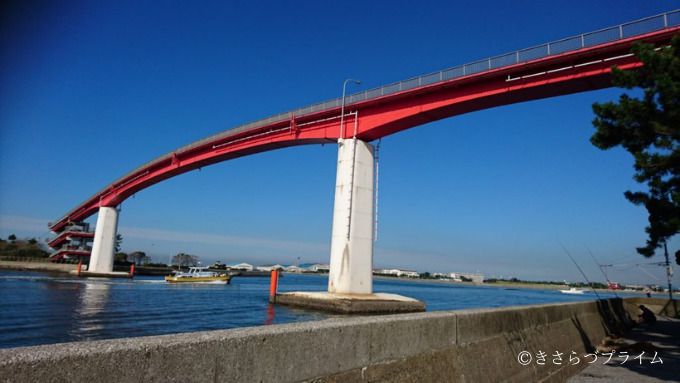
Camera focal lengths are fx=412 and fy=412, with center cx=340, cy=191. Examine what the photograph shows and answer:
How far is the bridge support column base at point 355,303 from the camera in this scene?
23.4 metres

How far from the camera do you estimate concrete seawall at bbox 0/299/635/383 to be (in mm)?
1985

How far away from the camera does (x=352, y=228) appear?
2591 cm

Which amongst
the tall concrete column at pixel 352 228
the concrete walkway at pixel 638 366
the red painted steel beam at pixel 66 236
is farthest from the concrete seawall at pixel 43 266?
the concrete walkway at pixel 638 366

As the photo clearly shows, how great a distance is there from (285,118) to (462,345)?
3019 cm

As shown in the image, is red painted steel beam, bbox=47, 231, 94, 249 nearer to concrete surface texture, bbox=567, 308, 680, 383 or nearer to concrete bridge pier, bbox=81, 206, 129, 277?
concrete bridge pier, bbox=81, 206, 129, 277

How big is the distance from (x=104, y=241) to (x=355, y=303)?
48342 mm

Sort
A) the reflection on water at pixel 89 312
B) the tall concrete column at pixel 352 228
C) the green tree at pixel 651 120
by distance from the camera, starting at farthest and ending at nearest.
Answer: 1. the tall concrete column at pixel 352 228
2. the reflection on water at pixel 89 312
3. the green tree at pixel 651 120

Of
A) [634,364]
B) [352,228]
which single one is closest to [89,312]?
[352,228]

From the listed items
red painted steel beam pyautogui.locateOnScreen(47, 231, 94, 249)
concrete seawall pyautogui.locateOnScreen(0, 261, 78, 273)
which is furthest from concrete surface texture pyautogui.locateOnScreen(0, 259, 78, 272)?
red painted steel beam pyautogui.locateOnScreen(47, 231, 94, 249)

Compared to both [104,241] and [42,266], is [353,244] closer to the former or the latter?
[104,241]

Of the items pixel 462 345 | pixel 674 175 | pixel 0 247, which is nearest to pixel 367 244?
pixel 674 175

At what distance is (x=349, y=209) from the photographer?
26.0 meters

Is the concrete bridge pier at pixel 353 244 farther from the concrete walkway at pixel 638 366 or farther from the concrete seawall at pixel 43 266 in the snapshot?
the concrete seawall at pixel 43 266

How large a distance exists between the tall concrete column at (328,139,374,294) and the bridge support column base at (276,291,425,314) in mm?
975
